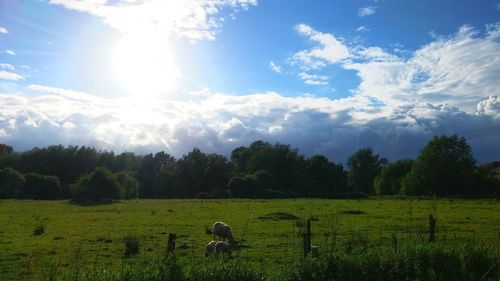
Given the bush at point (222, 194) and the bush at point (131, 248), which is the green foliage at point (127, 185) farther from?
the bush at point (131, 248)

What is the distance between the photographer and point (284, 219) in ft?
148

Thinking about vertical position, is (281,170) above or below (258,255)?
above

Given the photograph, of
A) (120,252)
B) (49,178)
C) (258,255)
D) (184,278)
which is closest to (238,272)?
(184,278)

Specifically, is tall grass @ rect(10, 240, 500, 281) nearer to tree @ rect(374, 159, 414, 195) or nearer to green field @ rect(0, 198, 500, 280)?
green field @ rect(0, 198, 500, 280)

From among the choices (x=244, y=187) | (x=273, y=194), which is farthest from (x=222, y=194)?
(x=273, y=194)

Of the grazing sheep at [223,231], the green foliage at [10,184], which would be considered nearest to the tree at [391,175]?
the green foliage at [10,184]

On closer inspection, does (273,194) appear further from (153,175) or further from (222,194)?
(153,175)

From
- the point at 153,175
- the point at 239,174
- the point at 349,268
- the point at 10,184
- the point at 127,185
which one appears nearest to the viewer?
the point at 349,268

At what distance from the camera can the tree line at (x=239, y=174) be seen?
358 ft

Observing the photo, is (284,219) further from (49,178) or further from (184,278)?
(49,178)

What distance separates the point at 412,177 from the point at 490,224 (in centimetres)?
8628

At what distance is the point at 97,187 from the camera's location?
99062 mm

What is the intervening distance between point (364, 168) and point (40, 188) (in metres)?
108

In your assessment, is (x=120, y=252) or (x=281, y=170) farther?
(x=281, y=170)
